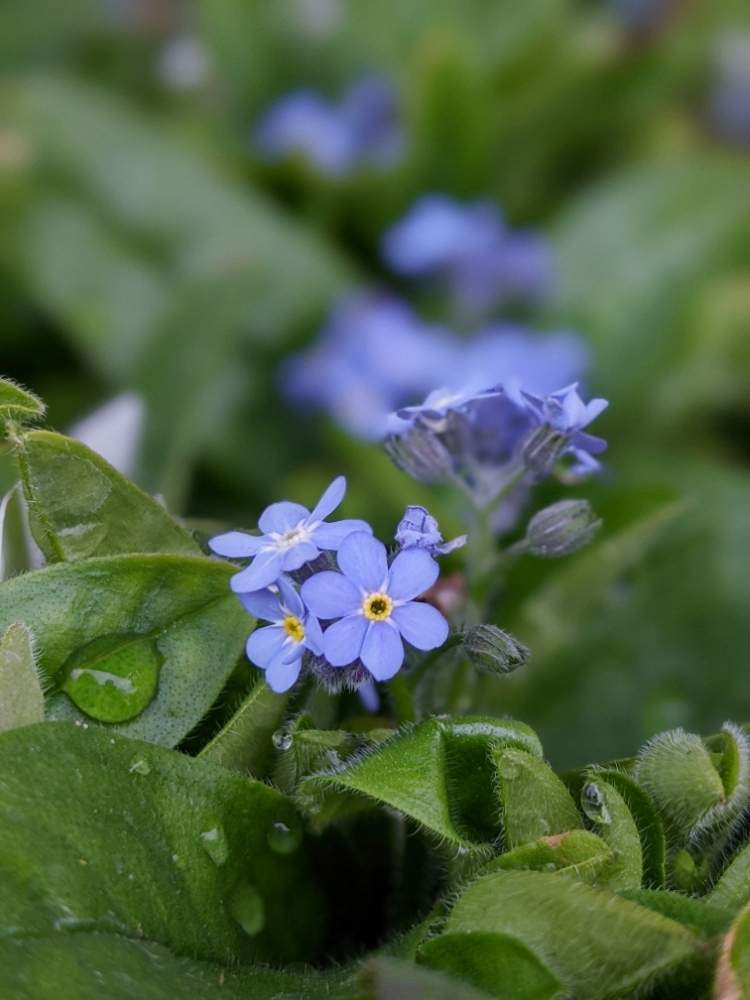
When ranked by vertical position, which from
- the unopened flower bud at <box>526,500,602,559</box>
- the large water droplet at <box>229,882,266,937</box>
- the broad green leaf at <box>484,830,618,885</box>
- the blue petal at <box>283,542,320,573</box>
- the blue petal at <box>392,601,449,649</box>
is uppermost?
the unopened flower bud at <box>526,500,602,559</box>

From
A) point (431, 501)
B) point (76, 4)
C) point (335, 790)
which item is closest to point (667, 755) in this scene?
point (335, 790)

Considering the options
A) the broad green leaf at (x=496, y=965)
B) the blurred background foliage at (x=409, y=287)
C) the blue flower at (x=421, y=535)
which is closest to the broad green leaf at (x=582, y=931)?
the broad green leaf at (x=496, y=965)

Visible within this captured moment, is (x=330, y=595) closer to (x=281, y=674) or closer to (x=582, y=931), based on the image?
(x=281, y=674)

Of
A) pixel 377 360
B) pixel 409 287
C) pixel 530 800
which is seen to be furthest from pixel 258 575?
pixel 409 287

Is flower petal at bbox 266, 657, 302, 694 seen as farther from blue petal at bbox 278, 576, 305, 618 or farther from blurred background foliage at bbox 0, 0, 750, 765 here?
blurred background foliage at bbox 0, 0, 750, 765

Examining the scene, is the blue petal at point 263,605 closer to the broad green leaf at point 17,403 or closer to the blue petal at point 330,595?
the blue petal at point 330,595

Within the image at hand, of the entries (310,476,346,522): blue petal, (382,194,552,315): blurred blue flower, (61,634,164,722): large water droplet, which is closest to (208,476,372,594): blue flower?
(310,476,346,522): blue petal
